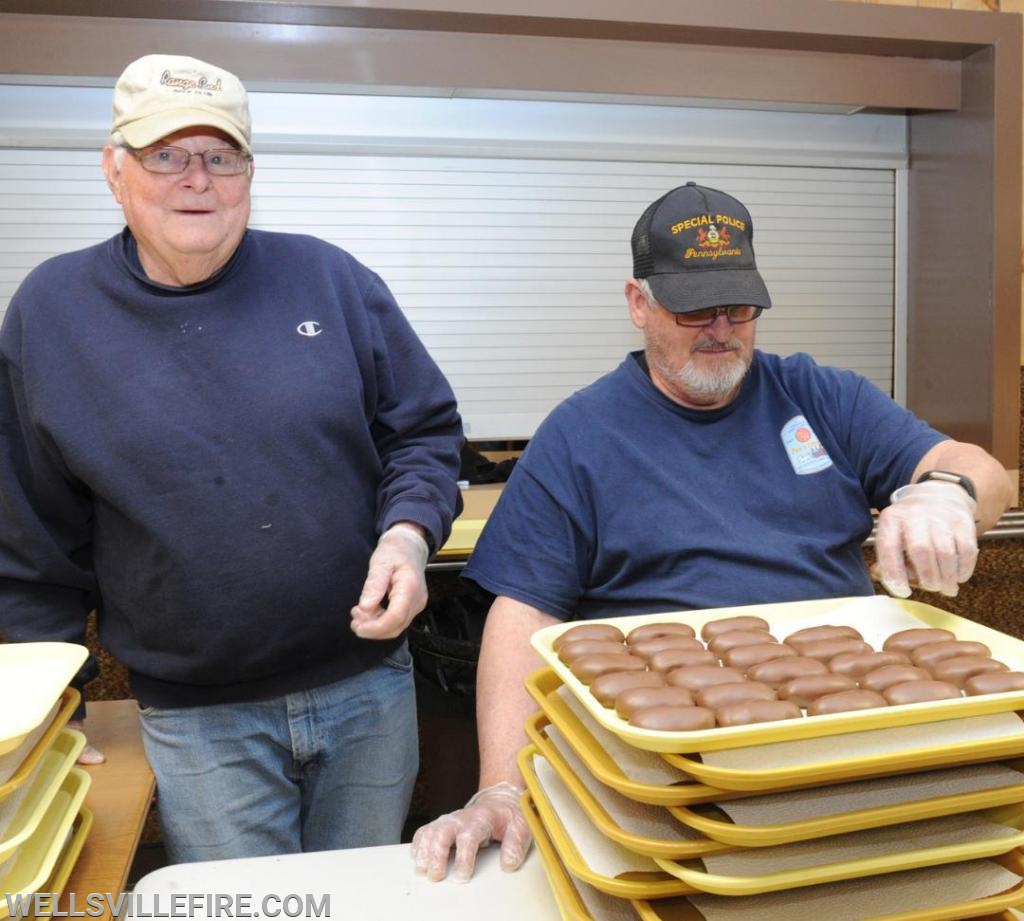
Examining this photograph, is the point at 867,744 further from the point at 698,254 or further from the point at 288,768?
the point at 288,768

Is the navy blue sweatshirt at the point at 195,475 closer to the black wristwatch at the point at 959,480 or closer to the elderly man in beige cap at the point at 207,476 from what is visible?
the elderly man in beige cap at the point at 207,476

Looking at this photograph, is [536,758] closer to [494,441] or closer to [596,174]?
[494,441]

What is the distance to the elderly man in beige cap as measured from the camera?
1.43 meters

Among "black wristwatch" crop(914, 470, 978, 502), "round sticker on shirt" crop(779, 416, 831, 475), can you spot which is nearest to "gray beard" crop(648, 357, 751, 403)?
"round sticker on shirt" crop(779, 416, 831, 475)

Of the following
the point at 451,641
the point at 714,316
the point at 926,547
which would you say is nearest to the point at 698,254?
the point at 714,316

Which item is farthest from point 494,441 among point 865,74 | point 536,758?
point 536,758

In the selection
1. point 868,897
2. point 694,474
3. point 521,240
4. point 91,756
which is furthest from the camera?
point 521,240

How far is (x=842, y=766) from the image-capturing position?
74cm

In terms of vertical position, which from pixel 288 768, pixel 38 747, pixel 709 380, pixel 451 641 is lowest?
pixel 451 641

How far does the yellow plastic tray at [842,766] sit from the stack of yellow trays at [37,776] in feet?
1.89

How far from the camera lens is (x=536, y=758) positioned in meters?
1.07

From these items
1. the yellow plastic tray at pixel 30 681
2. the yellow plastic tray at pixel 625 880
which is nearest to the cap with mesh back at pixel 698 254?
the yellow plastic tray at pixel 625 880

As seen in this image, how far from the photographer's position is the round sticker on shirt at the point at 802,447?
1.51 m

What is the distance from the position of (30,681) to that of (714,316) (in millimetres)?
1088
